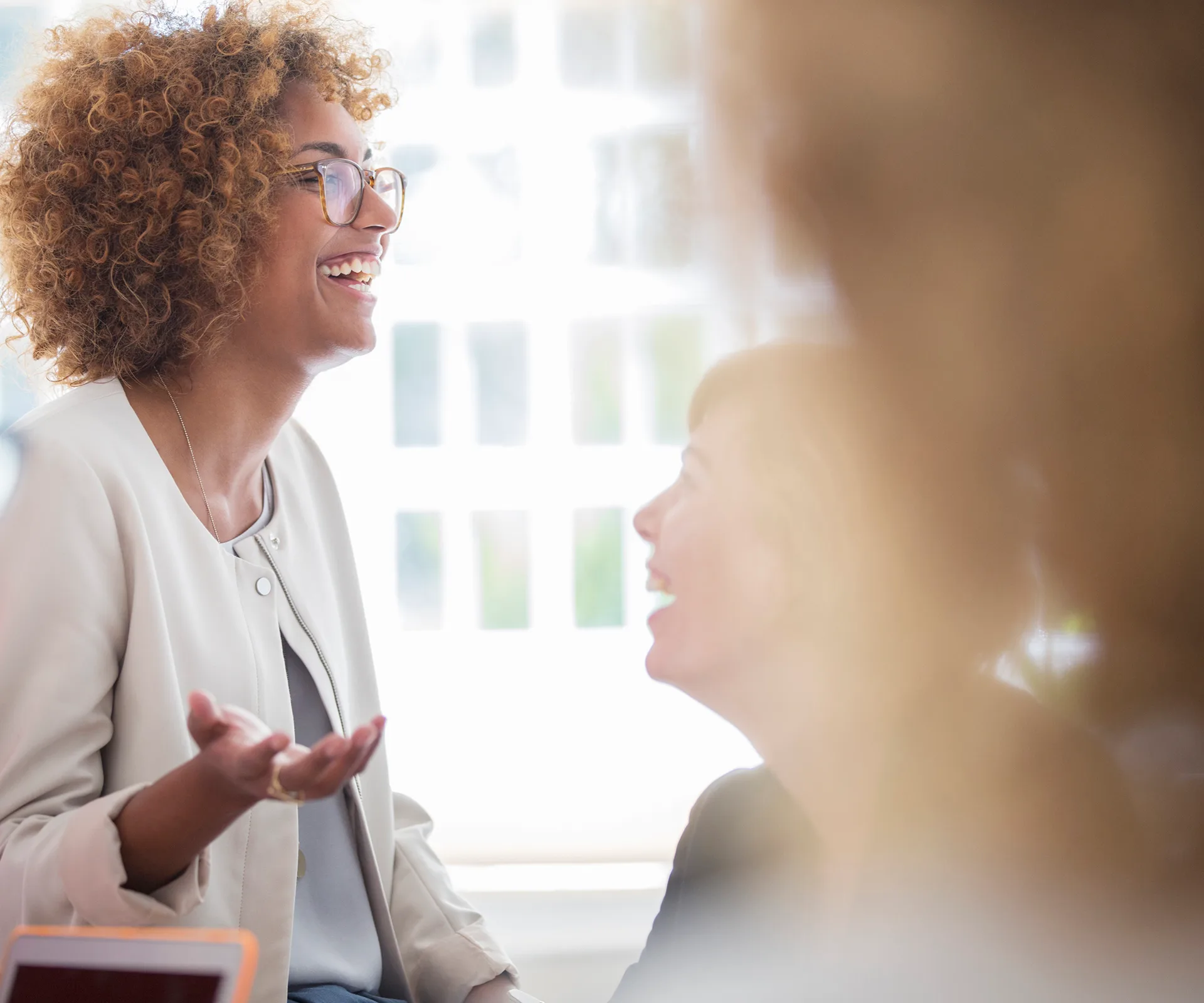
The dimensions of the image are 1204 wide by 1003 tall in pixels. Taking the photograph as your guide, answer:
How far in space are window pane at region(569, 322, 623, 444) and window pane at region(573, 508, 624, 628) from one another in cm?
3

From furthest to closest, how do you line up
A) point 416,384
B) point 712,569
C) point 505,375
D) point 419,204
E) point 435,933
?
point 416,384, point 435,933, point 419,204, point 505,375, point 712,569

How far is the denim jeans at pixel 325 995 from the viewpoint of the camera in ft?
2.44

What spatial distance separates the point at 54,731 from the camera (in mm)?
656

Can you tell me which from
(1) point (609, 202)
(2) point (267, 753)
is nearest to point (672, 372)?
(1) point (609, 202)

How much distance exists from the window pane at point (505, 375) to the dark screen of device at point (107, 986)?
9.5 inches

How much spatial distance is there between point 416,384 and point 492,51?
636 millimetres

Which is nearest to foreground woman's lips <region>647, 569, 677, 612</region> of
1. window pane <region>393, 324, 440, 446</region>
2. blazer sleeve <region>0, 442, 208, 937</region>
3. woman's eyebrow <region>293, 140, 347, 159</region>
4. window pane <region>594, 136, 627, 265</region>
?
window pane <region>594, 136, 627, 265</region>

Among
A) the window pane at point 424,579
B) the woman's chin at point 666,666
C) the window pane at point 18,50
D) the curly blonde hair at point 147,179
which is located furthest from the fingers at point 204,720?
the window pane at point 18,50

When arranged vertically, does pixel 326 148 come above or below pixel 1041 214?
above

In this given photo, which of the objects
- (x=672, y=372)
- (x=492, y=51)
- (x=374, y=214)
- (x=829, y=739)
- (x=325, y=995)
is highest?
(x=374, y=214)

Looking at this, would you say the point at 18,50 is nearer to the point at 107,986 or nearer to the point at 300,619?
the point at 300,619

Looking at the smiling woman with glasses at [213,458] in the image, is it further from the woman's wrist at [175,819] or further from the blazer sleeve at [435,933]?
the woman's wrist at [175,819]

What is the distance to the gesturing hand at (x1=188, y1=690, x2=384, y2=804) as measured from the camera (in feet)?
1.36

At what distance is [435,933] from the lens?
868 mm
